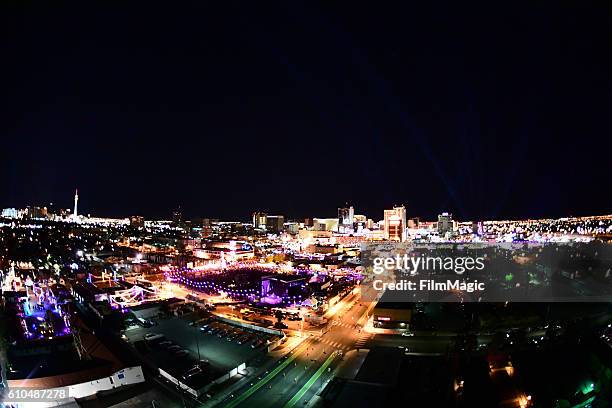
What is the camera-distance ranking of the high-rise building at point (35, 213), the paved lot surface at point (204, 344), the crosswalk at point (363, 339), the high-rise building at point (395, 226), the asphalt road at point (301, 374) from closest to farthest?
1. the asphalt road at point (301, 374)
2. the paved lot surface at point (204, 344)
3. the crosswalk at point (363, 339)
4. the high-rise building at point (395, 226)
5. the high-rise building at point (35, 213)

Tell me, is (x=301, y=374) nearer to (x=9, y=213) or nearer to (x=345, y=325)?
(x=345, y=325)

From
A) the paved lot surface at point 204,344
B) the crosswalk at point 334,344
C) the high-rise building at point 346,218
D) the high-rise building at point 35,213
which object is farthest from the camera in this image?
the high-rise building at point 35,213

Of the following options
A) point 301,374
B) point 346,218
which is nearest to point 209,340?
point 301,374

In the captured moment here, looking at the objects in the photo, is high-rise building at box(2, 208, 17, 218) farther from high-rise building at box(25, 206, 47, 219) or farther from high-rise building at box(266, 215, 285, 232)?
high-rise building at box(266, 215, 285, 232)

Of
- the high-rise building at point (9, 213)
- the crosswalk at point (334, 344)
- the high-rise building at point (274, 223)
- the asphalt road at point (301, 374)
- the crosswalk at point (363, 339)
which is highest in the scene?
the high-rise building at point (9, 213)

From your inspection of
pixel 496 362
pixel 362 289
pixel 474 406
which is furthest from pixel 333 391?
pixel 362 289

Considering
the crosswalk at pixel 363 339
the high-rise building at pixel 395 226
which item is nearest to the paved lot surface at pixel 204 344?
the crosswalk at pixel 363 339

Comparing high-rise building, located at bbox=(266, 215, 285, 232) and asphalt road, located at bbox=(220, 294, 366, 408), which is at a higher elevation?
high-rise building, located at bbox=(266, 215, 285, 232)

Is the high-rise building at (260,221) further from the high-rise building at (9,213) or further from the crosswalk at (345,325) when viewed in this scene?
the crosswalk at (345,325)

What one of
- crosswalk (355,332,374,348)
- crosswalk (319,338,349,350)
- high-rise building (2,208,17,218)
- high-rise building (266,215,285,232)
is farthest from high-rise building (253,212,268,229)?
crosswalk (319,338,349,350)
